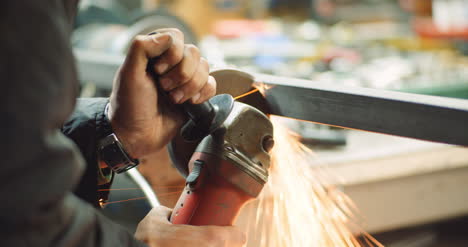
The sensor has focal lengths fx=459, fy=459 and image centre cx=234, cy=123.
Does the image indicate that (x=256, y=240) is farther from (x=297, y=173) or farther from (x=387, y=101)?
(x=387, y=101)

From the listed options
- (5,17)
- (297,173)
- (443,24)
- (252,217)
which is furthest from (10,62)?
(443,24)

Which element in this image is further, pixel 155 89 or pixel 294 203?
pixel 294 203

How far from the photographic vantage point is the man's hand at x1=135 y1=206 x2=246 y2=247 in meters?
0.87

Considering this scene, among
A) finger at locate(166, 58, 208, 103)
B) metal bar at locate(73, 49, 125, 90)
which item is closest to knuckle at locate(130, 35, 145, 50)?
finger at locate(166, 58, 208, 103)

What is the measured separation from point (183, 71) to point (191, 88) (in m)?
0.04

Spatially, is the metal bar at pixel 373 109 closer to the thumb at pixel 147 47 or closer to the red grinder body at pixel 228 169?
the red grinder body at pixel 228 169

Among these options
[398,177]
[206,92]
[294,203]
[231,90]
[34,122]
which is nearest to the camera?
[34,122]

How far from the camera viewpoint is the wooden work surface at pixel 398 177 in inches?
78.7

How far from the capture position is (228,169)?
2.85 ft

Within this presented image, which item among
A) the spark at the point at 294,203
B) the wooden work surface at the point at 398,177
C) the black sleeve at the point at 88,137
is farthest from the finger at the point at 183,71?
A: the wooden work surface at the point at 398,177

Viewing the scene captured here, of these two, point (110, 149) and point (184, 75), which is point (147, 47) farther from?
point (110, 149)

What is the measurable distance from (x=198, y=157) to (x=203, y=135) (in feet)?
0.15

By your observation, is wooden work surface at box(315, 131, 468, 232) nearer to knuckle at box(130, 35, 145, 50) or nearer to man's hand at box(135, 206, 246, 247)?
man's hand at box(135, 206, 246, 247)

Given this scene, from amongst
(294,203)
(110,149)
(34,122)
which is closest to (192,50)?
(110,149)
